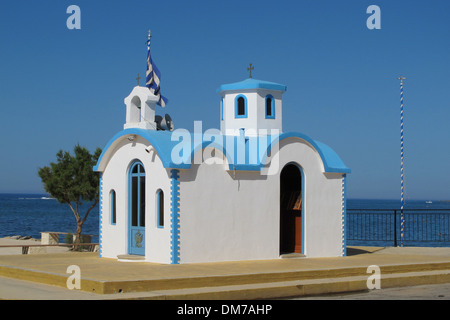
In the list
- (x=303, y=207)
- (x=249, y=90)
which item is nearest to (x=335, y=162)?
(x=303, y=207)

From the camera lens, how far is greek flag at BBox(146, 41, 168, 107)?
20766mm

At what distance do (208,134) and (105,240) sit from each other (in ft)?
14.8

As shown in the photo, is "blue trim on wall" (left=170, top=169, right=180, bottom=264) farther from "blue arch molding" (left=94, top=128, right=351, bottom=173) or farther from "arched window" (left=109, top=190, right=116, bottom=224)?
"arched window" (left=109, top=190, right=116, bottom=224)

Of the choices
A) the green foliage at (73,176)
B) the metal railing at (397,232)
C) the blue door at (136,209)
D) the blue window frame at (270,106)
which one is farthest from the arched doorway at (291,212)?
the green foliage at (73,176)

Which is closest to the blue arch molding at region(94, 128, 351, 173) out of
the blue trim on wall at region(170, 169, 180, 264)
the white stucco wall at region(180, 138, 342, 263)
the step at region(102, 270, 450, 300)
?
the white stucco wall at region(180, 138, 342, 263)

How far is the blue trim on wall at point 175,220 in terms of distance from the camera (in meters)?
17.5

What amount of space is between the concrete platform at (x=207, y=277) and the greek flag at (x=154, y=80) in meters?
5.27

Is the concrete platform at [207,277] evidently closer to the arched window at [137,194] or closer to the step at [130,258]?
the step at [130,258]

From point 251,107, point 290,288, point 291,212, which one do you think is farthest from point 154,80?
point 290,288

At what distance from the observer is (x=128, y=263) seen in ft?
59.0

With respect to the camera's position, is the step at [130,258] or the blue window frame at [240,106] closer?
the step at [130,258]

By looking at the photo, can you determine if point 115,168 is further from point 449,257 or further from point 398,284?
point 449,257

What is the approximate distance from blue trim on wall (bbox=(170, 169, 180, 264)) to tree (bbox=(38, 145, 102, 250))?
1301cm
